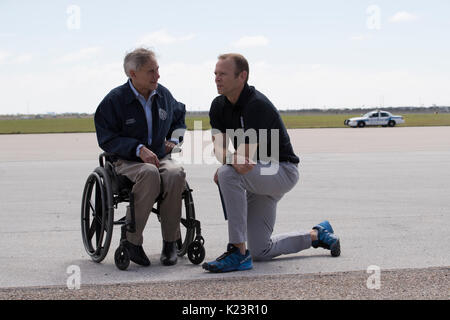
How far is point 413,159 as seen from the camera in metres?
17.5

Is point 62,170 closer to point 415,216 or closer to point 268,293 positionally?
point 415,216

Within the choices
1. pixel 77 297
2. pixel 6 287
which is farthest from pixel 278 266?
pixel 6 287

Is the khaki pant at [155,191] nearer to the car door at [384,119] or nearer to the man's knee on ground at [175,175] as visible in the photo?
the man's knee on ground at [175,175]

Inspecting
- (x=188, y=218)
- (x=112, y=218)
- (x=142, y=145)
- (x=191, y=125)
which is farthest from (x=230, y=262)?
(x=191, y=125)

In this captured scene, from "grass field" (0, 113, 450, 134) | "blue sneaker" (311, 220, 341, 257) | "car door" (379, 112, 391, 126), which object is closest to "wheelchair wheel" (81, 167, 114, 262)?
"blue sneaker" (311, 220, 341, 257)

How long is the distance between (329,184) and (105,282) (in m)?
7.44

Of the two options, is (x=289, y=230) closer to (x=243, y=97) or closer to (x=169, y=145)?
(x=169, y=145)

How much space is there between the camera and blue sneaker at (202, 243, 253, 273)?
5.33 metres

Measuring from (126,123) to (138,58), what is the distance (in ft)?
1.84

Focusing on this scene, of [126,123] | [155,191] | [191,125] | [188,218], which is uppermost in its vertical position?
[126,123]

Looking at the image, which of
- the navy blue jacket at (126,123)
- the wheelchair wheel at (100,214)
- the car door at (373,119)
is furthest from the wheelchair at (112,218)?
the car door at (373,119)

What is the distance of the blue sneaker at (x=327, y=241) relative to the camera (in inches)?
235

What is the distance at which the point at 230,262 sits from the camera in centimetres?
534

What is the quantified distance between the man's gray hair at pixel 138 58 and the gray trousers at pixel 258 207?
1.12m
